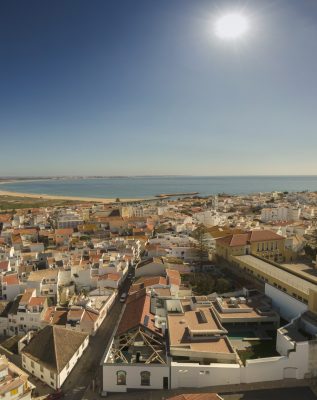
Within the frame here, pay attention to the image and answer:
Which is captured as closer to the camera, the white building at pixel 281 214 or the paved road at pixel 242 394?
the paved road at pixel 242 394

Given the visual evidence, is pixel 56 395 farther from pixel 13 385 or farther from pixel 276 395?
pixel 276 395

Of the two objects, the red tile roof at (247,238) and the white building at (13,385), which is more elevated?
the red tile roof at (247,238)

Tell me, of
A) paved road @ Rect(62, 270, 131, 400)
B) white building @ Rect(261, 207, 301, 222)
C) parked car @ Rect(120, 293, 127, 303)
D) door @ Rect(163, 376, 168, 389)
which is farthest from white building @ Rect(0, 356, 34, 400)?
white building @ Rect(261, 207, 301, 222)

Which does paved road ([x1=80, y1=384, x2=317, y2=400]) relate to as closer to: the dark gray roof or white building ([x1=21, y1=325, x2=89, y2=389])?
white building ([x1=21, y1=325, x2=89, y2=389])

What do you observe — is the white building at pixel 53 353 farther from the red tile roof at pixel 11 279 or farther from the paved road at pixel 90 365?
the red tile roof at pixel 11 279

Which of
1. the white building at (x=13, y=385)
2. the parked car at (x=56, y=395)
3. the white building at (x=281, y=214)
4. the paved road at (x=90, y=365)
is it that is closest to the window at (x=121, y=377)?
the paved road at (x=90, y=365)

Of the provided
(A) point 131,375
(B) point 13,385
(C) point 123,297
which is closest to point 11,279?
(C) point 123,297

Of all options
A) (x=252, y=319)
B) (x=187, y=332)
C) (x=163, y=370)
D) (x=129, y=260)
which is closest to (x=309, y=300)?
(x=252, y=319)
